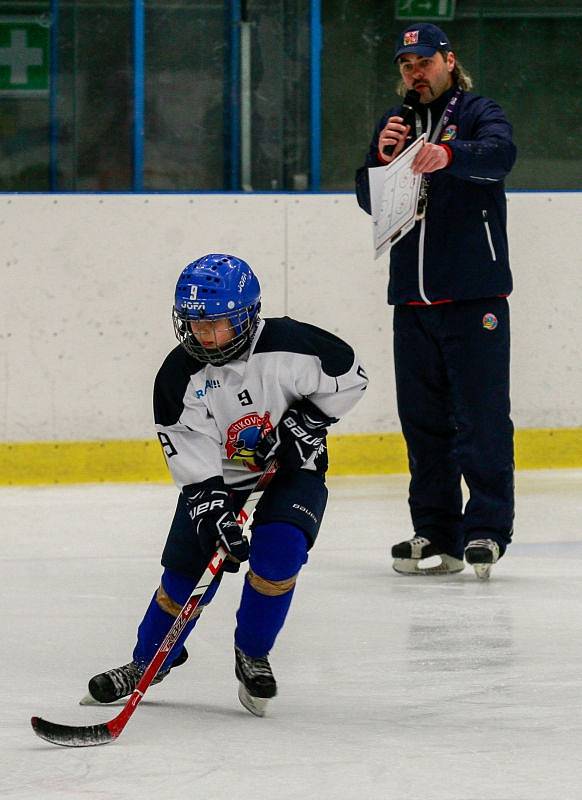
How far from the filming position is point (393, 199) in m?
3.95

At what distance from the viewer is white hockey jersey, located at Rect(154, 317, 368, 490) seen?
110 inches

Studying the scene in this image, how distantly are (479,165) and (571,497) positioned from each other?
1.88 metres

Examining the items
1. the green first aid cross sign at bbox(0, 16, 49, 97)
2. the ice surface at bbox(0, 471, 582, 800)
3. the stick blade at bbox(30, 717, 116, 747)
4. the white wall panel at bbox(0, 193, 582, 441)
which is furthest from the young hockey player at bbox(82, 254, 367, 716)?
the green first aid cross sign at bbox(0, 16, 49, 97)

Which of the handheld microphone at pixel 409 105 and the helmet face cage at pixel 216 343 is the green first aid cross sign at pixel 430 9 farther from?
the helmet face cage at pixel 216 343

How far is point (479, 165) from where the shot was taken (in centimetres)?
379

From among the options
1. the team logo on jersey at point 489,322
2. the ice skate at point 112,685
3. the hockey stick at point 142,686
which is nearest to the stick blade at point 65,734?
the hockey stick at point 142,686

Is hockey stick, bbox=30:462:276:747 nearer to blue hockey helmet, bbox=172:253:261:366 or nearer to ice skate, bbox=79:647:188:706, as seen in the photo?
ice skate, bbox=79:647:188:706

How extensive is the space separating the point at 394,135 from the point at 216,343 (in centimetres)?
133

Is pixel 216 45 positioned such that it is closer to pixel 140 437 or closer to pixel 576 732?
pixel 140 437

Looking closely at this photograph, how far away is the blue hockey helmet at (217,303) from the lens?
269 centimetres

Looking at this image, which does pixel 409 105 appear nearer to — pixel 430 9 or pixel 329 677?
pixel 329 677

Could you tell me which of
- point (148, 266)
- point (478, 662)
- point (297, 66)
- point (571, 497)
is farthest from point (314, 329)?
point (297, 66)

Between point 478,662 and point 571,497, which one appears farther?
point 571,497

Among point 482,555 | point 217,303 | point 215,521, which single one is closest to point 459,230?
point 482,555
